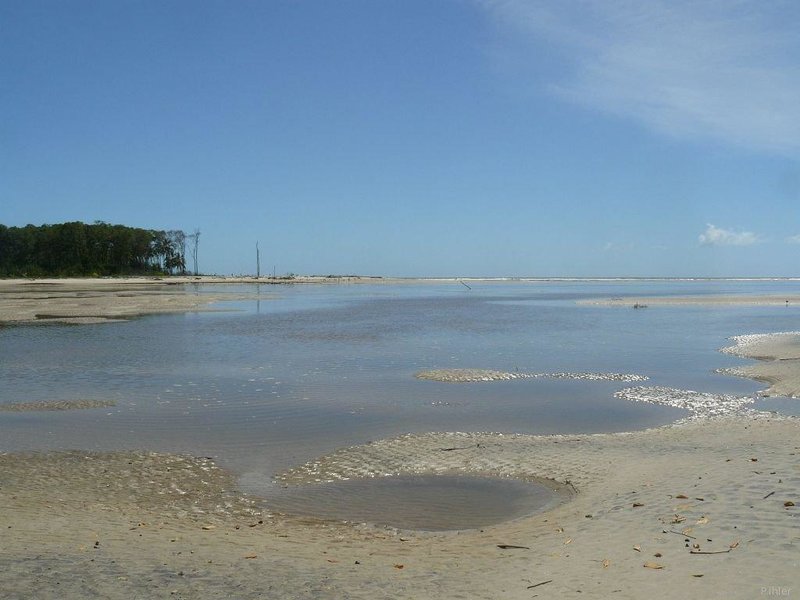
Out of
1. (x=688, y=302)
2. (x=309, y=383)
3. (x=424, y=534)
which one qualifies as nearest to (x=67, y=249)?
(x=688, y=302)

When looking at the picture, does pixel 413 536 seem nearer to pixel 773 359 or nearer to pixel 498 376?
pixel 498 376

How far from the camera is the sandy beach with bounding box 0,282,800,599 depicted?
6.88 meters

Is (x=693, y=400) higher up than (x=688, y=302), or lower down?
lower down

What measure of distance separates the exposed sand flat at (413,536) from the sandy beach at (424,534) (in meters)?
0.03

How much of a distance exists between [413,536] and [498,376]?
47.2 ft

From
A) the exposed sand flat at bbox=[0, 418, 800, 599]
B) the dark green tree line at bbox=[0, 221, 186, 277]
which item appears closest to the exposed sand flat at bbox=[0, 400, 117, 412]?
the exposed sand flat at bbox=[0, 418, 800, 599]

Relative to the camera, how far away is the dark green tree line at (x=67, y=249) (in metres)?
131

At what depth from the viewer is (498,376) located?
75.7 feet

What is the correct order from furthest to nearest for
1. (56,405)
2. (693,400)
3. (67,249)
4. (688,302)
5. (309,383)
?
(67,249), (688,302), (309,383), (693,400), (56,405)

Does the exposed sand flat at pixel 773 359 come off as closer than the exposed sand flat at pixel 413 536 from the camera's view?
No

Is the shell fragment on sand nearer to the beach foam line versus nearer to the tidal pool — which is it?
the beach foam line

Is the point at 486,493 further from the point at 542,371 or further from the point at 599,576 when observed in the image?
the point at 542,371

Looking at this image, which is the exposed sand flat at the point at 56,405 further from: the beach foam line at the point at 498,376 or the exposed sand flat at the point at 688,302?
the exposed sand flat at the point at 688,302

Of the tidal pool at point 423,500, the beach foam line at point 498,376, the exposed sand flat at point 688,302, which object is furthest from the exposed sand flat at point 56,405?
the exposed sand flat at point 688,302
